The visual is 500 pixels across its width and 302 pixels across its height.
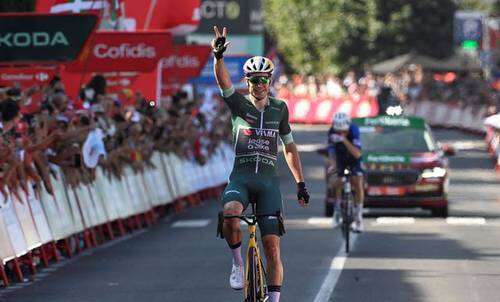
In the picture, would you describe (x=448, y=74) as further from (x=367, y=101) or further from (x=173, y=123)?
(x=173, y=123)

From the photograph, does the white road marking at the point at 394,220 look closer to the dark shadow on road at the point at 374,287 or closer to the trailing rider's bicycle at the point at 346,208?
the trailing rider's bicycle at the point at 346,208

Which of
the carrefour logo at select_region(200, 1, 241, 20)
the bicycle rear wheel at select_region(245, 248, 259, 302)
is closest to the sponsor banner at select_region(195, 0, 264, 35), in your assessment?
the carrefour logo at select_region(200, 1, 241, 20)

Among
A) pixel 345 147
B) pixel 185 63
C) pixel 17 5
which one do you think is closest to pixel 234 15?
pixel 185 63

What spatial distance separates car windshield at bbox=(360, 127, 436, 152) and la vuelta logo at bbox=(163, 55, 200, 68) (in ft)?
24.1

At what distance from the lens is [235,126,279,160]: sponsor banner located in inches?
541

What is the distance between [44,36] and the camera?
2239 cm

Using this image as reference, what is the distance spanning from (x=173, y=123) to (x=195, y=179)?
1534 mm

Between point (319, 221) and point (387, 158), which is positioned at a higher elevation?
point (387, 158)

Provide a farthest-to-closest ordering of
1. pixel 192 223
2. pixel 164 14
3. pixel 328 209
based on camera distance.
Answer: pixel 164 14 → pixel 328 209 → pixel 192 223

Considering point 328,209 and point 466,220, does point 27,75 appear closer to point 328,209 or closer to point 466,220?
point 328,209

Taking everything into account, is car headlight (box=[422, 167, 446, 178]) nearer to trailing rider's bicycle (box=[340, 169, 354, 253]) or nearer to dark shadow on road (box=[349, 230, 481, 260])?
dark shadow on road (box=[349, 230, 481, 260])

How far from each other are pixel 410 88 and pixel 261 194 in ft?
188

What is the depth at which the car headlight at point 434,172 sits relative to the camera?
2708 centimetres

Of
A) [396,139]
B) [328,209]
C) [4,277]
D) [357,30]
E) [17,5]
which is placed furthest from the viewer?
[357,30]
